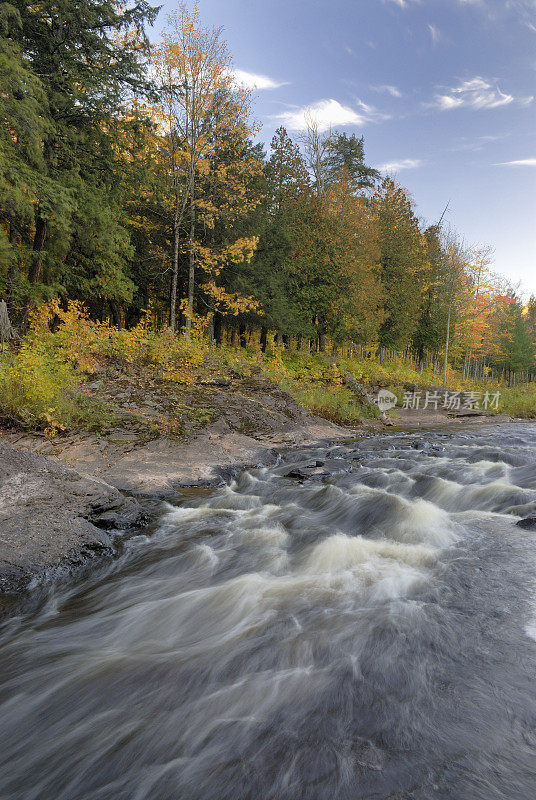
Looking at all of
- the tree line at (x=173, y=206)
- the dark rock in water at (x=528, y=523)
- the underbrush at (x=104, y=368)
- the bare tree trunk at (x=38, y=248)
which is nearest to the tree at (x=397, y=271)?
the tree line at (x=173, y=206)

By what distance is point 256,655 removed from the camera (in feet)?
10.4

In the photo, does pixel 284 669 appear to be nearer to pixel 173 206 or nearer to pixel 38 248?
pixel 38 248

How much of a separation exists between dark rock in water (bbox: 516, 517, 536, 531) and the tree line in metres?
12.3

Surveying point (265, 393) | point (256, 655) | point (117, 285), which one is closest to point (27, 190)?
point (117, 285)

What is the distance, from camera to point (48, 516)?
4680 mm

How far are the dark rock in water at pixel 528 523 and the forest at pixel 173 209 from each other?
12006 mm

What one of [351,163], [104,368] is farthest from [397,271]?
[104,368]

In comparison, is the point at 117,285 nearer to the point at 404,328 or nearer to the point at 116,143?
the point at 116,143

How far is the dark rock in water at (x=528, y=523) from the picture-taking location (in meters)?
Answer: 5.27

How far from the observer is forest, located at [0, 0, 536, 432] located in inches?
477

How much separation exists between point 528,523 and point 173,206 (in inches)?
667

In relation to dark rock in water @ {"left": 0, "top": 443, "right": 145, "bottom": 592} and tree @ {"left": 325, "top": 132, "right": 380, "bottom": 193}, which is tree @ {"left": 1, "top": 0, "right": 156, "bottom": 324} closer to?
dark rock in water @ {"left": 0, "top": 443, "right": 145, "bottom": 592}

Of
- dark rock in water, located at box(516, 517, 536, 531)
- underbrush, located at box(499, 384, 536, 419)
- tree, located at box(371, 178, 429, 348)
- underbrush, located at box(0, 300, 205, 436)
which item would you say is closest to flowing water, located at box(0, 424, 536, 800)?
dark rock in water, located at box(516, 517, 536, 531)

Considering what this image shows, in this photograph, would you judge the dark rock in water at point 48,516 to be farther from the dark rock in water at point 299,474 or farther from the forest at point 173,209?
the forest at point 173,209
